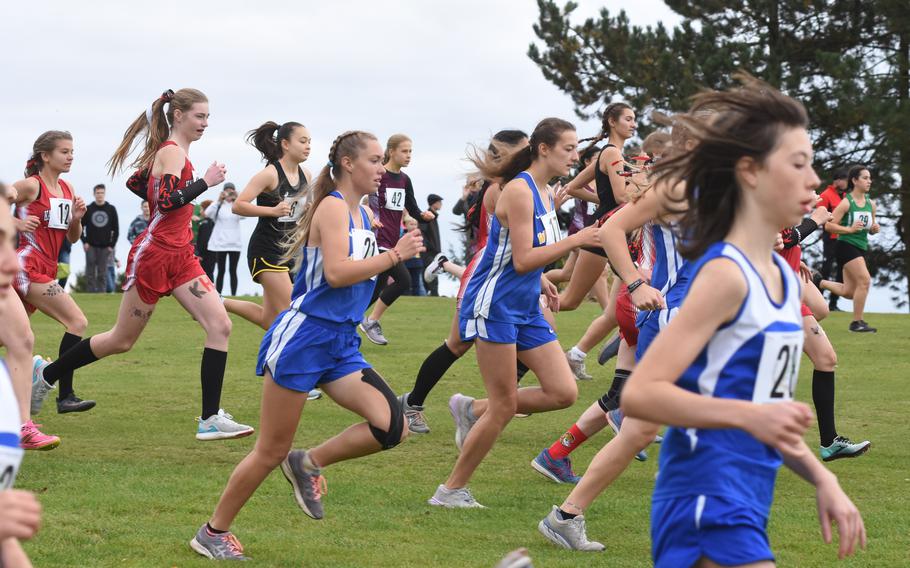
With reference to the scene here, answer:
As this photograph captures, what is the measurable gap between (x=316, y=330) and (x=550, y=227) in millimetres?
1649

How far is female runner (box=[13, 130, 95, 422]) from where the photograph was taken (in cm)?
866

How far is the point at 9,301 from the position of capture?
23.9 ft

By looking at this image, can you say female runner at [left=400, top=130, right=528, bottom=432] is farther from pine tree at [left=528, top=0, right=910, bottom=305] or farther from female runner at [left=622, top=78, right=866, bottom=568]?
pine tree at [left=528, top=0, right=910, bottom=305]

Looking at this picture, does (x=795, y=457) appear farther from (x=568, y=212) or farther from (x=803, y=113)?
(x=568, y=212)

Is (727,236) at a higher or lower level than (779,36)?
lower

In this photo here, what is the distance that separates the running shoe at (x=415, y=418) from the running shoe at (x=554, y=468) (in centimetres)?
164

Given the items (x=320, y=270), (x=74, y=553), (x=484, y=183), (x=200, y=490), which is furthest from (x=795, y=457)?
(x=484, y=183)

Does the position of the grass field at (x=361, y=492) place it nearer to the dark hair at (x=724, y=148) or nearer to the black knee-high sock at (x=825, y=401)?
the black knee-high sock at (x=825, y=401)

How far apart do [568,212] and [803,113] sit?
25546mm

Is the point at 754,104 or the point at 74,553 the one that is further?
the point at 74,553

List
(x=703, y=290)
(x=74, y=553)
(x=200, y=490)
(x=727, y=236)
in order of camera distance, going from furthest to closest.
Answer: (x=200, y=490) < (x=74, y=553) < (x=727, y=236) < (x=703, y=290)

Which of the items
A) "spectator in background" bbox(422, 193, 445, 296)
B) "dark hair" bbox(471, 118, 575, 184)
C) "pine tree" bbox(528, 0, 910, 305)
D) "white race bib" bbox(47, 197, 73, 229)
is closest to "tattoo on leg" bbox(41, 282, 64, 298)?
"white race bib" bbox(47, 197, 73, 229)

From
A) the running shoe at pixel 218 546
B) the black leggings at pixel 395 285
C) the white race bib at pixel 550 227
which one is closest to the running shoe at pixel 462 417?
the white race bib at pixel 550 227

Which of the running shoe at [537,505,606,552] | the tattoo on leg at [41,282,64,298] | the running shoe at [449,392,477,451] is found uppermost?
the tattoo on leg at [41,282,64,298]
